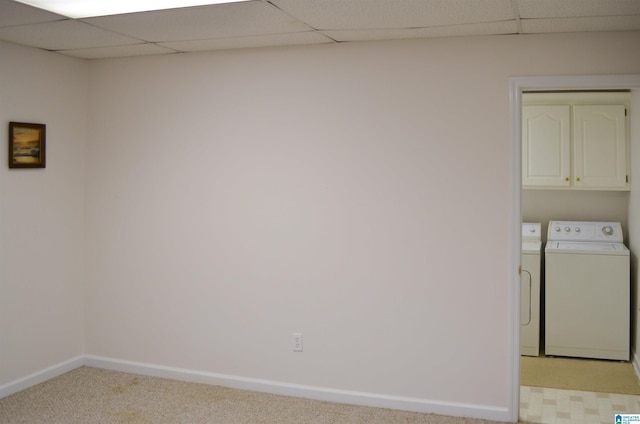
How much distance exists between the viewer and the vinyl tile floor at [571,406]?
3855mm

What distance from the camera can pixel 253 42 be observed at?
387 cm

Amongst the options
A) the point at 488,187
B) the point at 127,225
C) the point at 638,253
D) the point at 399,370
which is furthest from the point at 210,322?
the point at 638,253

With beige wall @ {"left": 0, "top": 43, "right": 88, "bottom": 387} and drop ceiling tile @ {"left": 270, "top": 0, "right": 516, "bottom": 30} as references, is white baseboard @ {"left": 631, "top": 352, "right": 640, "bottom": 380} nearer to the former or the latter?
drop ceiling tile @ {"left": 270, "top": 0, "right": 516, "bottom": 30}

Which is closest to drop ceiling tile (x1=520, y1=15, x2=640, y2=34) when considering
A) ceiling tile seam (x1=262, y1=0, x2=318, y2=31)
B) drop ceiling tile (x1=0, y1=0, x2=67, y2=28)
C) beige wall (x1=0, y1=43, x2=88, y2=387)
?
ceiling tile seam (x1=262, y1=0, x2=318, y2=31)

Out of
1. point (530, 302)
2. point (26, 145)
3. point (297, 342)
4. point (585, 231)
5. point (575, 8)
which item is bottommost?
point (297, 342)

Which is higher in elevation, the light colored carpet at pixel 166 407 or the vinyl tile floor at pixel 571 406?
the light colored carpet at pixel 166 407

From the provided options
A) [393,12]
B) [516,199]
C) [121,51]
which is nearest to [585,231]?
[516,199]

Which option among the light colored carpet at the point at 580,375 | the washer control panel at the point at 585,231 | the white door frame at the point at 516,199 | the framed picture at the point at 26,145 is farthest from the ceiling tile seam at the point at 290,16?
the washer control panel at the point at 585,231

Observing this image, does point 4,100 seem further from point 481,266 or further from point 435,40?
point 481,266

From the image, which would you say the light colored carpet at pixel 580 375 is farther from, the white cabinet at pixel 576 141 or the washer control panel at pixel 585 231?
the white cabinet at pixel 576 141

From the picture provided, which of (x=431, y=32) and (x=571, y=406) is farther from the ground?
(x=431, y=32)

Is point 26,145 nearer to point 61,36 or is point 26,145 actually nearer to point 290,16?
point 61,36

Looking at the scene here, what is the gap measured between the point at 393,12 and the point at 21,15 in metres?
1.84

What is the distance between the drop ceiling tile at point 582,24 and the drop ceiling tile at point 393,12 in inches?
8.5
